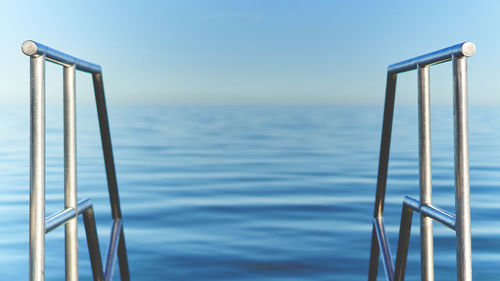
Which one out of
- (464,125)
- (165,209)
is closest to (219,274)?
(165,209)

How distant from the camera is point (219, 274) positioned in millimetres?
3705

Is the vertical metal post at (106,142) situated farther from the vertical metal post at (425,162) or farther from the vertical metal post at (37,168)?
the vertical metal post at (425,162)

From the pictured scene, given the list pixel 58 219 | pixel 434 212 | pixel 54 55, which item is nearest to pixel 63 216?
pixel 58 219

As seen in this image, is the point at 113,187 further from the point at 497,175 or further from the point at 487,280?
the point at 497,175

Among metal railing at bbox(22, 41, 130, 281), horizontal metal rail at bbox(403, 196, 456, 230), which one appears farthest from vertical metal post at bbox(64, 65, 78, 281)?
horizontal metal rail at bbox(403, 196, 456, 230)

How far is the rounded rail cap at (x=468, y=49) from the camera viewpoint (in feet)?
3.63

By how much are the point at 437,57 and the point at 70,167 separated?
847mm

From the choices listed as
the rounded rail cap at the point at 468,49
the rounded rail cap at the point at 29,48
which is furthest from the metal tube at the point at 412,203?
the rounded rail cap at the point at 29,48

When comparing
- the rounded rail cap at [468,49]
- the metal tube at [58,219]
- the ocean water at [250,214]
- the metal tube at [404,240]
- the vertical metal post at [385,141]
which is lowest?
the ocean water at [250,214]

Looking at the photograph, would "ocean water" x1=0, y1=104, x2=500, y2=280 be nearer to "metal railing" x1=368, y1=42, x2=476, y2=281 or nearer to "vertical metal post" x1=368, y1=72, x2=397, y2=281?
"vertical metal post" x1=368, y1=72, x2=397, y2=281

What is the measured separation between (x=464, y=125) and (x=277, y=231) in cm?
387

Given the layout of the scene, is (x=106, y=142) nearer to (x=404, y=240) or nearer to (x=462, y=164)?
(x=404, y=240)

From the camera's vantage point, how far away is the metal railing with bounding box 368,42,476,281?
112 centimetres

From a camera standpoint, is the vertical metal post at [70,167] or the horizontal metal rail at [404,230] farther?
the vertical metal post at [70,167]
